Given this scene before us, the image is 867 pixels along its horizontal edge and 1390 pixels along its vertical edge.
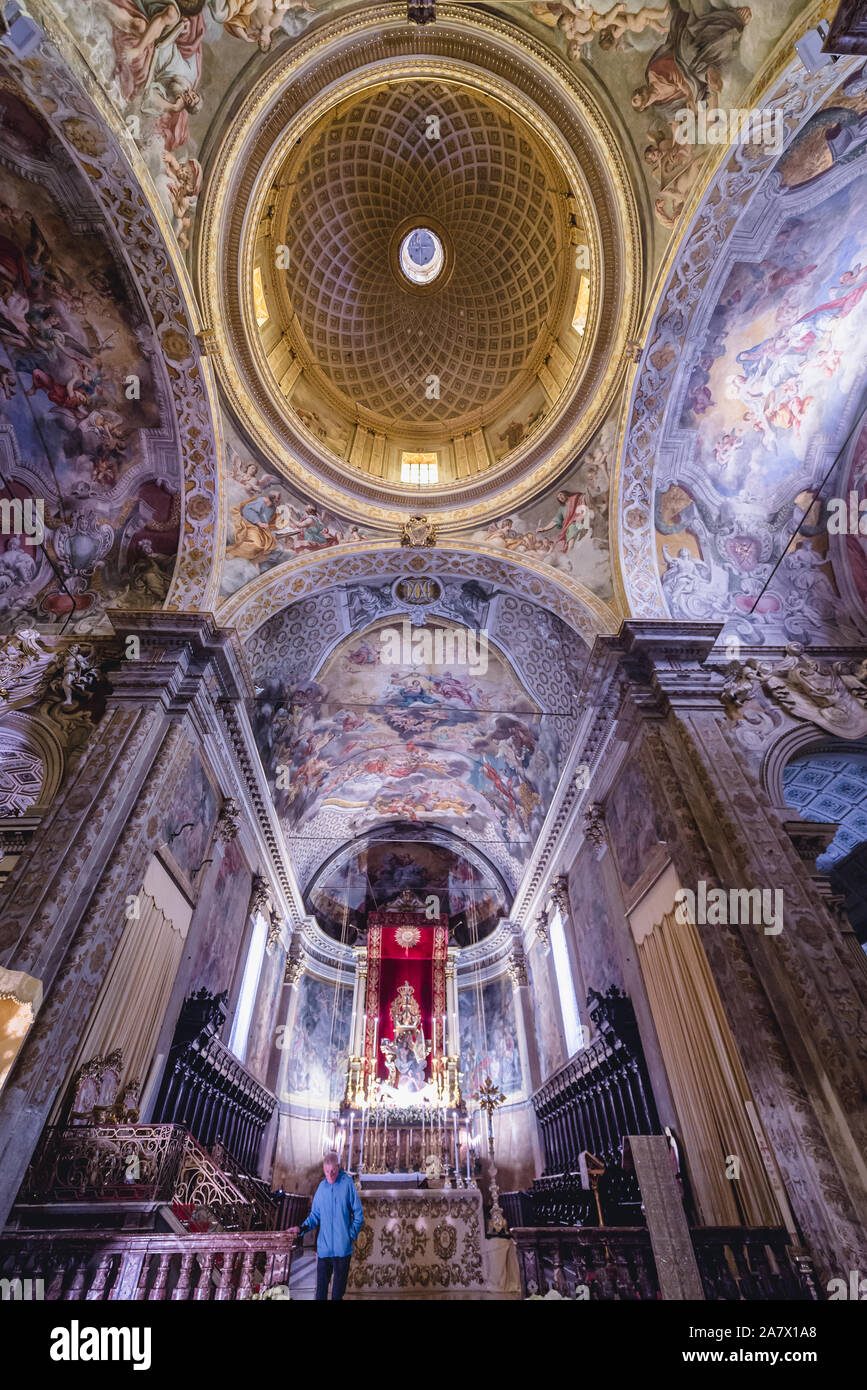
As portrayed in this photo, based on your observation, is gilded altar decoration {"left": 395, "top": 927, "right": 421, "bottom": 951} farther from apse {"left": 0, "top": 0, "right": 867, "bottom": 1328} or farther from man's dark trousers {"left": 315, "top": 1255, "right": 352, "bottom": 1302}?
man's dark trousers {"left": 315, "top": 1255, "right": 352, "bottom": 1302}

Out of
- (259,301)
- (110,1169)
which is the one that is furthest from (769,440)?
(110,1169)

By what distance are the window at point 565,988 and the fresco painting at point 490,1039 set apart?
4.18 metres

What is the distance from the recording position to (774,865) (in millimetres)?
7332

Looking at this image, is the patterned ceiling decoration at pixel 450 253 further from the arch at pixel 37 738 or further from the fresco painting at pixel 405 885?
the fresco painting at pixel 405 885

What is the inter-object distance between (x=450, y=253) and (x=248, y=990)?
653 inches

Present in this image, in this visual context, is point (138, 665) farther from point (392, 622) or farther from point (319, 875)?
point (319, 875)

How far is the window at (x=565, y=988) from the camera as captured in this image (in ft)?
44.2

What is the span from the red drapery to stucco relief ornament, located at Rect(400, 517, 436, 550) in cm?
1357

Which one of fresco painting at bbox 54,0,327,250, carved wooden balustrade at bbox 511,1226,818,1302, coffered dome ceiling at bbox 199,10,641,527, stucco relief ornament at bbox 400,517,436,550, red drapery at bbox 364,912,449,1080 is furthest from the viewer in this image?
red drapery at bbox 364,912,449,1080

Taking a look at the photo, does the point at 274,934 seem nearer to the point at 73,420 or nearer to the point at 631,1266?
the point at 73,420

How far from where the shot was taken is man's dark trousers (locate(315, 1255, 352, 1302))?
5418mm

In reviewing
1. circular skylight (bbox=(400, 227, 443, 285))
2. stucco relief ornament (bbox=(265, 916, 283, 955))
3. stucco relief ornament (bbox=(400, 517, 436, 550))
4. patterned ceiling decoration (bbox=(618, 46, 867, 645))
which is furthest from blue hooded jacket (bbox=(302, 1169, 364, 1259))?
circular skylight (bbox=(400, 227, 443, 285))

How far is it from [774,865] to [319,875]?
1564 cm

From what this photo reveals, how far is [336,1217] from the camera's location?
555 cm
